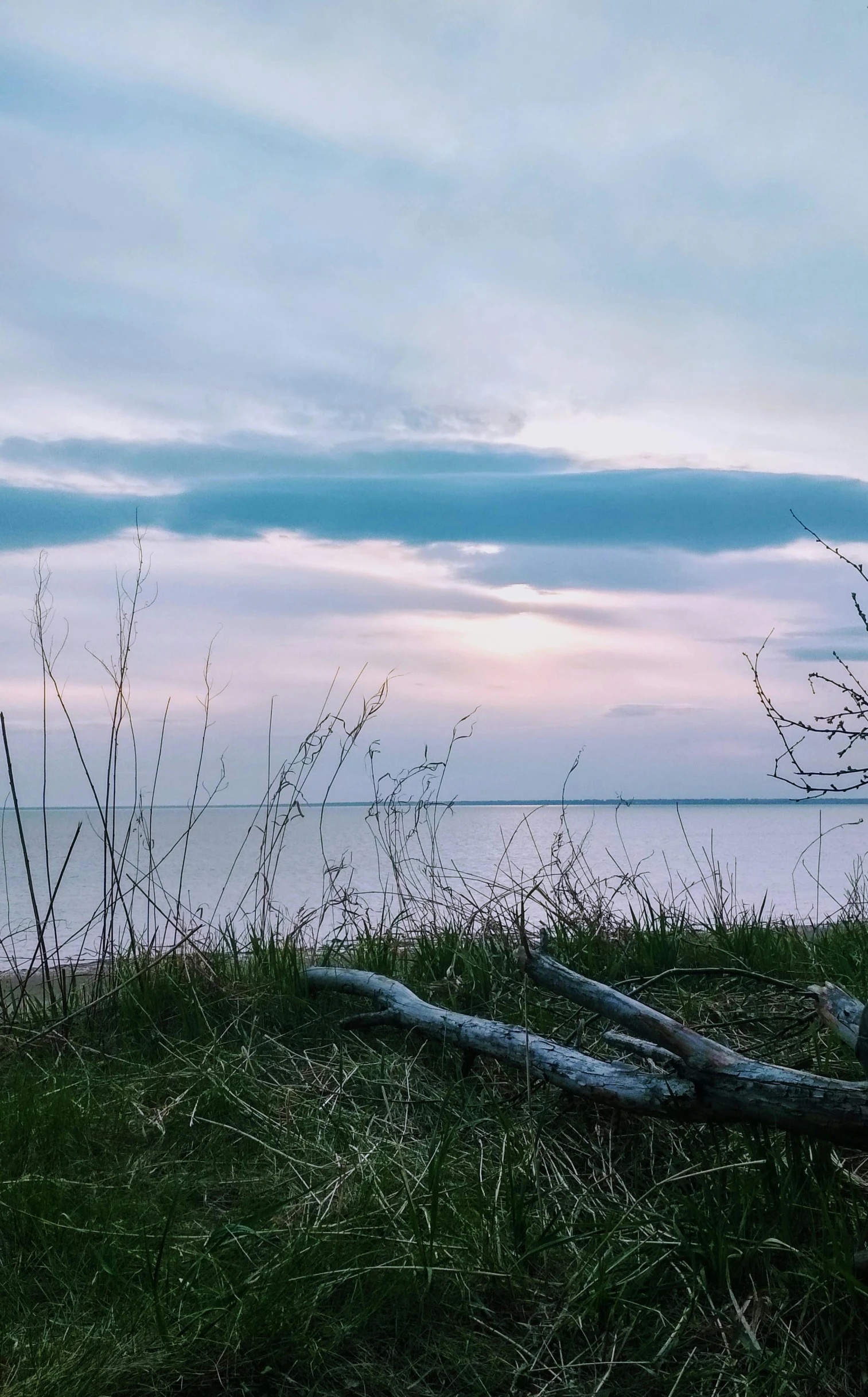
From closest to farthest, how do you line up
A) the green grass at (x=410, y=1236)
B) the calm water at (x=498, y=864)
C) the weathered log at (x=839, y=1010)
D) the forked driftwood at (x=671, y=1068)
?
the green grass at (x=410, y=1236) → the forked driftwood at (x=671, y=1068) → the weathered log at (x=839, y=1010) → the calm water at (x=498, y=864)

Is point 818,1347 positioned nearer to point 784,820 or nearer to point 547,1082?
point 547,1082

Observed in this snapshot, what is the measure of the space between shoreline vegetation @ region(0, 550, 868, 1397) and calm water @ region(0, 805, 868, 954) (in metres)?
0.69

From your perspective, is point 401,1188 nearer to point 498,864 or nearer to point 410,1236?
point 410,1236

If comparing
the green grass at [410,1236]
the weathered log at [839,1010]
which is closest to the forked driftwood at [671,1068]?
the weathered log at [839,1010]

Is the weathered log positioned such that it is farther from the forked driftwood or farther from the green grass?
the green grass

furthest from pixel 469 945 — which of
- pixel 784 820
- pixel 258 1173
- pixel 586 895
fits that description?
pixel 784 820

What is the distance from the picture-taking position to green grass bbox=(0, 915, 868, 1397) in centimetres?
230

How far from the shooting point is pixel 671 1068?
2967 mm

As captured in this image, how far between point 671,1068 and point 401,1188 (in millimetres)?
916

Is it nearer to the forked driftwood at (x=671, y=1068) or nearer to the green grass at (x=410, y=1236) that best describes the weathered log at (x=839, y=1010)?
the forked driftwood at (x=671, y=1068)

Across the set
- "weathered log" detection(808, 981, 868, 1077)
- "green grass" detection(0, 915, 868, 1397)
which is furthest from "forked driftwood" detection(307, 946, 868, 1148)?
"green grass" detection(0, 915, 868, 1397)

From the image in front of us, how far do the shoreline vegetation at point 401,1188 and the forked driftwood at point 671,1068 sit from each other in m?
0.10

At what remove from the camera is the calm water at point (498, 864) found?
7012 millimetres

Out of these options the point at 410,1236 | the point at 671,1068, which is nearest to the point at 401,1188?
the point at 410,1236
